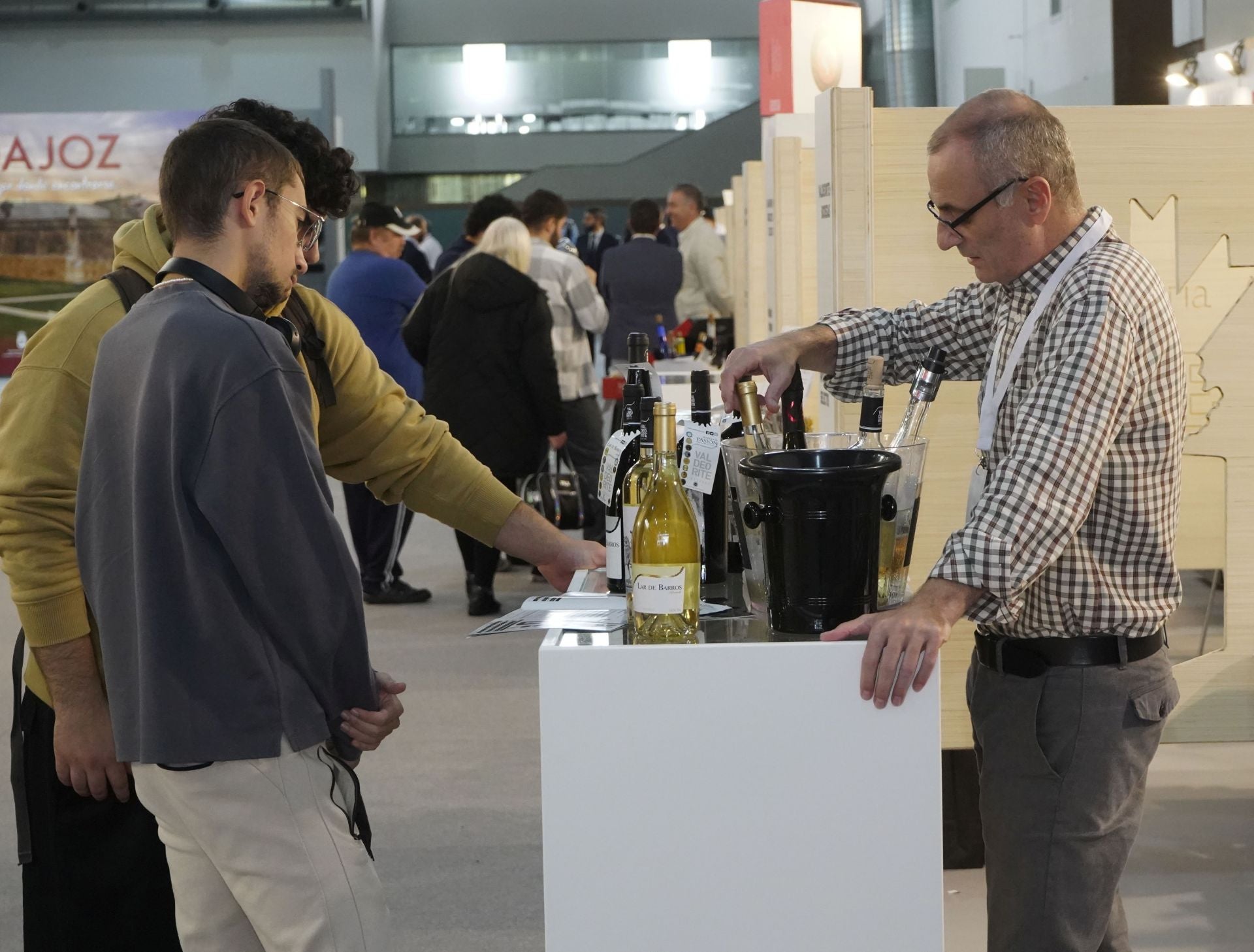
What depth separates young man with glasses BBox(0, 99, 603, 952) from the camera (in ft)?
6.09

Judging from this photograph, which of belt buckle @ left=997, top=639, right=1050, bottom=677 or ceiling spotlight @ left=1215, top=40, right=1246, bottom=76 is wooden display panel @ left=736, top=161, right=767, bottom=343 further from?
belt buckle @ left=997, top=639, right=1050, bottom=677

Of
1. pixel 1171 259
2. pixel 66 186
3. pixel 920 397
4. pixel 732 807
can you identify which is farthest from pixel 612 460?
pixel 66 186

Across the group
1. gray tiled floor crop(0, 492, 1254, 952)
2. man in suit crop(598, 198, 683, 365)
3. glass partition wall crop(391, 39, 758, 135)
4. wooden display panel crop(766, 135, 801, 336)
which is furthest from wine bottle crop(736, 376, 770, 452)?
glass partition wall crop(391, 39, 758, 135)

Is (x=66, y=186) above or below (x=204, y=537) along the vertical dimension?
above

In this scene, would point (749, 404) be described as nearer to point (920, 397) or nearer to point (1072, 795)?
point (920, 397)

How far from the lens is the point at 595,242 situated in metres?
12.5

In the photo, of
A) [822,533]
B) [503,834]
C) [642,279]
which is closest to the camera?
A: [822,533]

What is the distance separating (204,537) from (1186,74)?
8351 mm

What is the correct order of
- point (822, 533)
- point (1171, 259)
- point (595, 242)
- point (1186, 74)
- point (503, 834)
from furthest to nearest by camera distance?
1. point (595, 242)
2. point (1186, 74)
3. point (503, 834)
4. point (1171, 259)
5. point (822, 533)

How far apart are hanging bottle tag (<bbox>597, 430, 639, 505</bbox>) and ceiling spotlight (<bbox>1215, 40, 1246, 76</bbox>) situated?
6.90 meters

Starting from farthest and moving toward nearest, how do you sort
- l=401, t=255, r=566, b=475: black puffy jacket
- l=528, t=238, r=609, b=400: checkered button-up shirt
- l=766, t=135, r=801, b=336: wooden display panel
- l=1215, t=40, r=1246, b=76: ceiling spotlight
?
l=1215, t=40, r=1246, b=76: ceiling spotlight
l=528, t=238, r=609, b=400: checkered button-up shirt
l=401, t=255, r=566, b=475: black puffy jacket
l=766, t=135, r=801, b=336: wooden display panel

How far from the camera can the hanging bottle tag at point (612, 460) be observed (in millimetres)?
A: 1970

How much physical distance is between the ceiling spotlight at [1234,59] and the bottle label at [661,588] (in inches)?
284

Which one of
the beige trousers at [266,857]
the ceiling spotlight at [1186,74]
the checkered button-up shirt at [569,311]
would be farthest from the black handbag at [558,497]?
the ceiling spotlight at [1186,74]
